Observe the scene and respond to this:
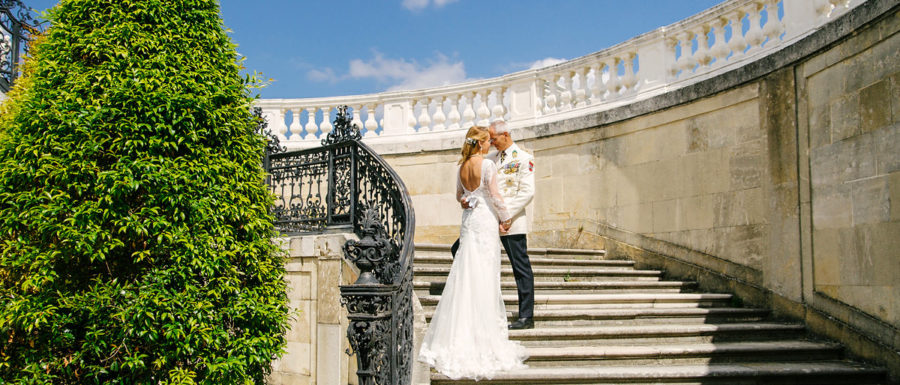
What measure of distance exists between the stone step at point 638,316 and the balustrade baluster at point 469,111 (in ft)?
16.9

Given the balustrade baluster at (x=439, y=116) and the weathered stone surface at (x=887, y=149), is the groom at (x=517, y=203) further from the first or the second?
the balustrade baluster at (x=439, y=116)

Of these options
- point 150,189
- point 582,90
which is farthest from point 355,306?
point 582,90

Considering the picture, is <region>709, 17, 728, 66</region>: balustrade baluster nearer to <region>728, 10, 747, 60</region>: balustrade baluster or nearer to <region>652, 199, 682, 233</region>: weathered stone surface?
<region>728, 10, 747, 60</region>: balustrade baluster

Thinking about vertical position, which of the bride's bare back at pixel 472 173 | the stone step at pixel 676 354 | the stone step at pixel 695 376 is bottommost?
the stone step at pixel 695 376

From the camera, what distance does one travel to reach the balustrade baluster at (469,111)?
10.7 metres

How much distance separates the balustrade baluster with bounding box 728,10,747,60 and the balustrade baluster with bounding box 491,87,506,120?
3.65 m

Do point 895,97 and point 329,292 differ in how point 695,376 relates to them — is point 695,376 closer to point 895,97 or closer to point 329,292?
point 895,97

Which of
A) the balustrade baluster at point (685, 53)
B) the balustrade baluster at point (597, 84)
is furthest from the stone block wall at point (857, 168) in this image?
the balustrade baluster at point (597, 84)

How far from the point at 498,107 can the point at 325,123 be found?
3.05 meters

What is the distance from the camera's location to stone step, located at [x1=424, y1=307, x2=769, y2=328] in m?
6.02

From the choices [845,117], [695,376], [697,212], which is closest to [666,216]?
[697,212]

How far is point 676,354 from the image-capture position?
538cm

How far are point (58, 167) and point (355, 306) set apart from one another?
2.00 metres

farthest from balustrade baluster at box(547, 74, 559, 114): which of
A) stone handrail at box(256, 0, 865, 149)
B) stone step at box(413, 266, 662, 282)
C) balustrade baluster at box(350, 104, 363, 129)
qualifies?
balustrade baluster at box(350, 104, 363, 129)
